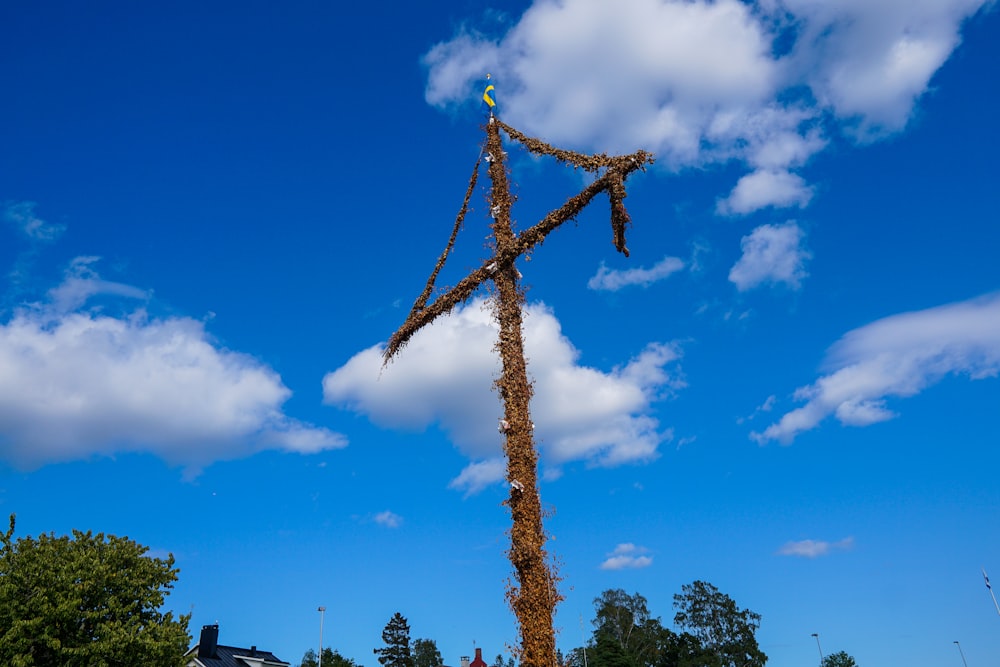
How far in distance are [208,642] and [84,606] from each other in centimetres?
2177

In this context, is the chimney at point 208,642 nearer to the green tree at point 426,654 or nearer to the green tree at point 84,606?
the green tree at point 84,606

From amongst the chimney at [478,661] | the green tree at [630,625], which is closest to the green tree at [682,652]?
the green tree at [630,625]

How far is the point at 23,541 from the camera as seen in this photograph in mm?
19719

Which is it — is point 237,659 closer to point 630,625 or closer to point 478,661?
point 478,661

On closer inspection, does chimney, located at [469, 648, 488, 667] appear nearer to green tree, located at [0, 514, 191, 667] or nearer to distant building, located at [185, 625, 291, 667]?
distant building, located at [185, 625, 291, 667]

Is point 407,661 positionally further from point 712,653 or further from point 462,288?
point 462,288

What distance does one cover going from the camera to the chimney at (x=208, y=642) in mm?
37031

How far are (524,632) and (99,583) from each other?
17.5m

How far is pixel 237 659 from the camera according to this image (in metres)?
39.8

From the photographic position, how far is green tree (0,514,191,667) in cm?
1742

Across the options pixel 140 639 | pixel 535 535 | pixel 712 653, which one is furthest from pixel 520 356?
pixel 712 653

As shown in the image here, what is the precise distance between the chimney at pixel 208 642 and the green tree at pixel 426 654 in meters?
44.6

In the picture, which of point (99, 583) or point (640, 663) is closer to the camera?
point (99, 583)

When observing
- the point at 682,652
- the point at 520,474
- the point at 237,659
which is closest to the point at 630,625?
the point at 682,652
